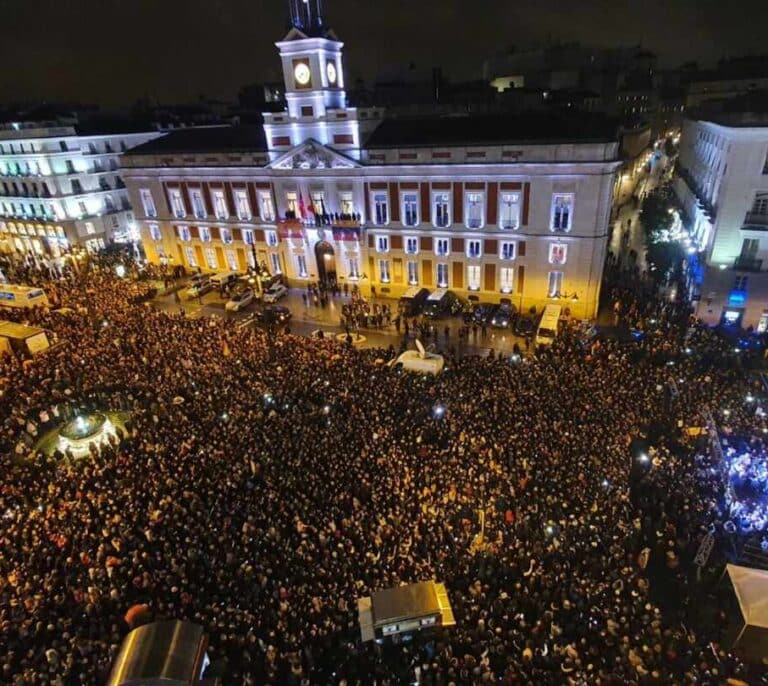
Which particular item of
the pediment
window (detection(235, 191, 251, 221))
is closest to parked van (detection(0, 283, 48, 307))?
window (detection(235, 191, 251, 221))

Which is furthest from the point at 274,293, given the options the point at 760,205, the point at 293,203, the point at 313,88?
the point at 760,205

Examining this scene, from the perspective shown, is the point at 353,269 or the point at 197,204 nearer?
the point at 353,269

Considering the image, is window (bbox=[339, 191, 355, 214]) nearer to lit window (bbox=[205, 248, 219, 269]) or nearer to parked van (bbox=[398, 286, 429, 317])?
parked van (bbox=[398, 286, 429, 317])

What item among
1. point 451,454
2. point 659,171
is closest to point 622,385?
point 451,454

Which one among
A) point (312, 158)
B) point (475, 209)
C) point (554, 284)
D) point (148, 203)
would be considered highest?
point (312, 158)

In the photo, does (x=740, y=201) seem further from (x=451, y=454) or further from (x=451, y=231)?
(x=451, y=454)

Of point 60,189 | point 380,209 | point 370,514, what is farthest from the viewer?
point 60,189

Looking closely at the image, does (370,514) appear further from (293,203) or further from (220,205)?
(220,205)

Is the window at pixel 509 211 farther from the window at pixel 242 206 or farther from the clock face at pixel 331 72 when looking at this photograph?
the window at pixel 242 206
